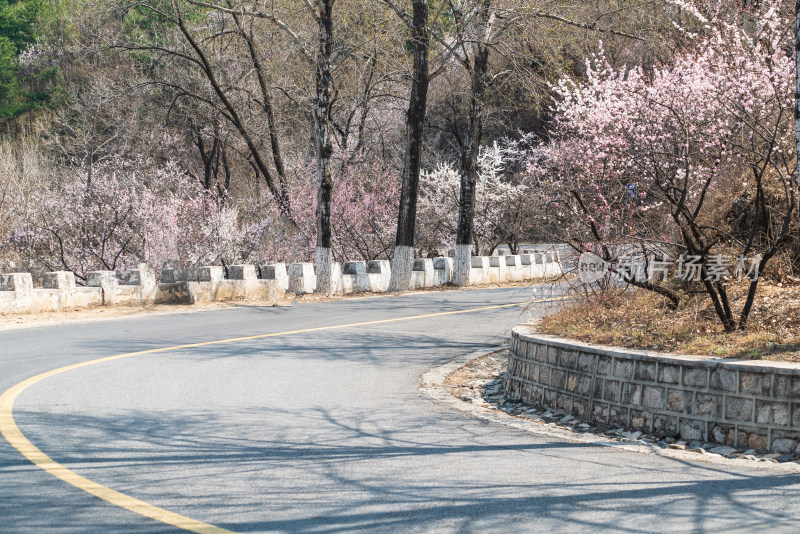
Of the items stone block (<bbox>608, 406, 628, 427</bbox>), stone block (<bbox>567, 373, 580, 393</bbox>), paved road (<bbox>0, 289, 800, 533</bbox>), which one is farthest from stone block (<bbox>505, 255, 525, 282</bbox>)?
stone block (<bbox>608, 406, 628, 427</bbox>)

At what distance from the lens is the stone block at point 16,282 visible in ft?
A: 52.6

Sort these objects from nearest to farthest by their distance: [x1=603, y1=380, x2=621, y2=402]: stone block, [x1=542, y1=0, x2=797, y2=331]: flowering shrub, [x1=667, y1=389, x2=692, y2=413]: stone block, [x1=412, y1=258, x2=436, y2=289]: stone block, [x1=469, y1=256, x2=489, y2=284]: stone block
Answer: [x1=667, y1=389, x2=692, y2=413]: stone block → [x1=603, y1=380, x2=621, y2=402]: stone block → [x1=542, y1=0, x2=797, y2=331]: flowering shrub → [x1=412, y1=258, x2=436, y2=289]: stone block → [x1=469, y1=256, x2=489, y2=284]: stone block

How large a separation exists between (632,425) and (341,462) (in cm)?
289

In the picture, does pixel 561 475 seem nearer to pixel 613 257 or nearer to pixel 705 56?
pixel 613 257

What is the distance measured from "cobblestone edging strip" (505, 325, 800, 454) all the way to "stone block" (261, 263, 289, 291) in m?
12.7

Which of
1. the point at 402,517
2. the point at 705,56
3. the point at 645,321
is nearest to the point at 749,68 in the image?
the point at 705,56

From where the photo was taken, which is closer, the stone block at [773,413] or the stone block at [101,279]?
the stone block at [773,413]

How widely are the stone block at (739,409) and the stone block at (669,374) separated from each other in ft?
1.60

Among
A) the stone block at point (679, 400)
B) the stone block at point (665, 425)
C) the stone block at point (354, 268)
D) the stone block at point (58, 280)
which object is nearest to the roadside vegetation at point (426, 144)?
Result: the stone block at point (354, 268)

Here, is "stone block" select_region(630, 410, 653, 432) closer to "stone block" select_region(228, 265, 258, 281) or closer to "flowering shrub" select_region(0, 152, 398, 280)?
"stone block" select_region(228, 265, 258, 281)

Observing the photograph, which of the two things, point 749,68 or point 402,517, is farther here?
point 749,68

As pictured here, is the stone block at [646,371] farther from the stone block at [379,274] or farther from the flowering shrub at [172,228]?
the flowering shrub at [172,228]

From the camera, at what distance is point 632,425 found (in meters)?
7.67

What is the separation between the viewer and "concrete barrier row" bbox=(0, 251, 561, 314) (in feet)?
53.6
